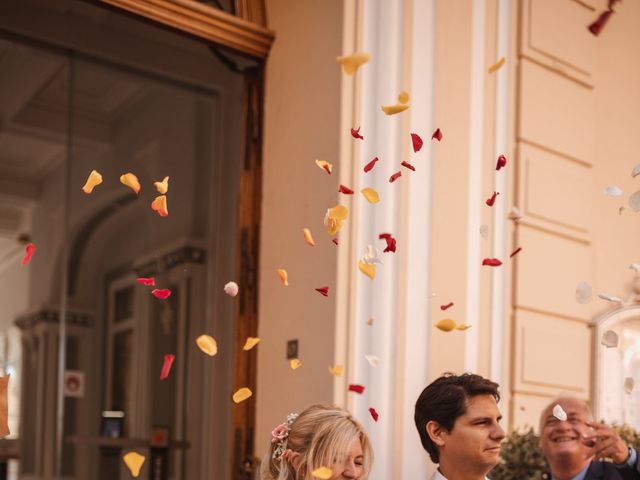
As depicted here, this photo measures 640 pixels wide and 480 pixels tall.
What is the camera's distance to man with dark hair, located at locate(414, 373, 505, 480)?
12.7 ft

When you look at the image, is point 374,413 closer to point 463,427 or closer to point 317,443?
point 463,427

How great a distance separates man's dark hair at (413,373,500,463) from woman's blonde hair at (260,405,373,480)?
1.01 ft

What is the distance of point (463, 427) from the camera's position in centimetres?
388

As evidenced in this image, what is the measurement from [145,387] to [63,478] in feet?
4.53

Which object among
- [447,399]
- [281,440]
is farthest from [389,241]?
[281,440]

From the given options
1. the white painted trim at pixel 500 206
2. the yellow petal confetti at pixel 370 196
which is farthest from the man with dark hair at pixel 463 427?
the white painted trim at pixel 500 206

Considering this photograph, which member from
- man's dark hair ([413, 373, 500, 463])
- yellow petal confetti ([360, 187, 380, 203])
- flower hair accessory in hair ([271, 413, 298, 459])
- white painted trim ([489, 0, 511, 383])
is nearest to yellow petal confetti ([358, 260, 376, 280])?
yellow petal confetti ([360, 187, 380, 203])

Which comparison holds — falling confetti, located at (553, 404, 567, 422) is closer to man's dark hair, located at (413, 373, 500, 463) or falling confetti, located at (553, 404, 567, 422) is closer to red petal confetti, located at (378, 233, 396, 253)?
man's dark hair, located at (413, 373, 500, 463)

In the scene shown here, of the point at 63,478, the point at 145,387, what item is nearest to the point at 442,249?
the point at 145,387

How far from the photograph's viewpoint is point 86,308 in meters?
9.99

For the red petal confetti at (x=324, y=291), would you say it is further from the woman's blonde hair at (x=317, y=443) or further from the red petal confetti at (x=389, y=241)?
the woman's blonde hair at (x=317, y=443)

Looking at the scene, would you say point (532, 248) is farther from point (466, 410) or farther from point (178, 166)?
point (178, 166)

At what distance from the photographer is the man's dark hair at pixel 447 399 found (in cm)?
392

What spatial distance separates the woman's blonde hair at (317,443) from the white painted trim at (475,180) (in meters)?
1.09
